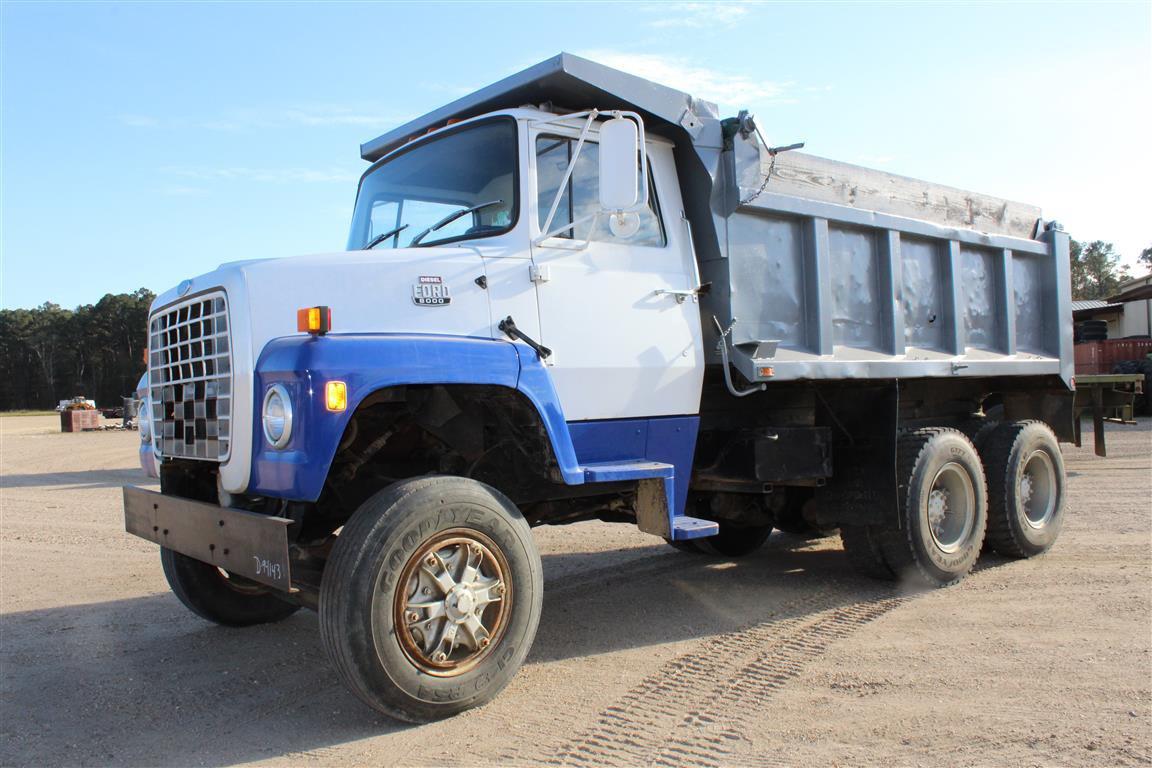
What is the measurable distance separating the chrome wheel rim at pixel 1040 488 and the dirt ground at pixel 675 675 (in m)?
0.38

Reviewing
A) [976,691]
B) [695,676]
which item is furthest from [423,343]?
[976,691]

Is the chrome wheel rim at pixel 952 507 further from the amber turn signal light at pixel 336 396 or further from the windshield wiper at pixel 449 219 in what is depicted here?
the amber turn signal light at pixel 336 396

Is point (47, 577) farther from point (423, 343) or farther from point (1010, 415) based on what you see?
point (1010, 415)

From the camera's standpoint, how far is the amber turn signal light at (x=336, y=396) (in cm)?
351

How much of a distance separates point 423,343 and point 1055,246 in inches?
263

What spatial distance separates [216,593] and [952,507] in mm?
5211

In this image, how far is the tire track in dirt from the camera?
3.43 metres

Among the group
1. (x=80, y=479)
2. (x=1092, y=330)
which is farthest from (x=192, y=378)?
(x=1092, y=330)

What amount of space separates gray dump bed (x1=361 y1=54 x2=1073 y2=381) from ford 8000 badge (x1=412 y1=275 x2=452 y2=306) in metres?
1.36

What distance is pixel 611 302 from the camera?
470 cm

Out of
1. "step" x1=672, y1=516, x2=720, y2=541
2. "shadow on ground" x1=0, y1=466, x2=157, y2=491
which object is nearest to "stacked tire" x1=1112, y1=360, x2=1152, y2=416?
"step" x1=672, y1=516, x2=720, y2=541

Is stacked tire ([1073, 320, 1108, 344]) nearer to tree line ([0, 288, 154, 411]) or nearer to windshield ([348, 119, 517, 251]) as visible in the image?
windshield ([348, 119, 517, 251])

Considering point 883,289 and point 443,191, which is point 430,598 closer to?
point 443,191

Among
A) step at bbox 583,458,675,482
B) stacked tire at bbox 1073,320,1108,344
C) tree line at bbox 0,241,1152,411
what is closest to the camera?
step at bbox 583,458,675,482
